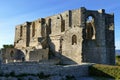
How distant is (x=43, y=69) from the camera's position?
27.4m

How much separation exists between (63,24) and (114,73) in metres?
18.8

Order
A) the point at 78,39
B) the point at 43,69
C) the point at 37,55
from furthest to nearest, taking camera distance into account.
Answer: the point at 37,55, the point at 78,39, the point at 43,69

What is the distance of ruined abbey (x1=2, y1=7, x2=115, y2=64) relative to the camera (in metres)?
41.6

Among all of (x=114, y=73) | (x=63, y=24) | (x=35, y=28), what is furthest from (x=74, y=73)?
(x=35, y=28)

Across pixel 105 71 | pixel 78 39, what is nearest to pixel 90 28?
pixel 78 39

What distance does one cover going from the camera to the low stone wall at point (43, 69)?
25.2 meters

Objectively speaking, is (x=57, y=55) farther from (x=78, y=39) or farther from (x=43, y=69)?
(x=43, y=69)

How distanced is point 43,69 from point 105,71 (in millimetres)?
7100

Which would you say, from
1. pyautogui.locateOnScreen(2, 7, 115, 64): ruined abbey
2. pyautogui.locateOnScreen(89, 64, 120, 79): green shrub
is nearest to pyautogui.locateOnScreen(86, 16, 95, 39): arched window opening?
pyautogui.locateOnScreen(2, 7, 115, 64): ruined abbey

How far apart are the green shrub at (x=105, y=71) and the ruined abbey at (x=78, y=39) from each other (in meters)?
8.65

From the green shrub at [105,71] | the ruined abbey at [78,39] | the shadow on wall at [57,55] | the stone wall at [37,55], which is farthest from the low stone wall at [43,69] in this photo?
the stone wall at [37,55]

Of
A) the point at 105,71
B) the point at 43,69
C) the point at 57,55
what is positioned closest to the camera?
the point at 43,69

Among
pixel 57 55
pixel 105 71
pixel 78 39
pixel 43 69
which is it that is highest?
pixel 78 39

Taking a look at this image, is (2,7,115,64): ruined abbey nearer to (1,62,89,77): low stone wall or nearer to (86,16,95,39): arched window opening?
(86,16,95,39): arched window opening
